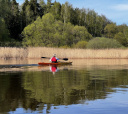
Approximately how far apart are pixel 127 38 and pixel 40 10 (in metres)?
30.9

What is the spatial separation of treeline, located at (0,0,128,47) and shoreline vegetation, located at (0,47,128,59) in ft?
48.2

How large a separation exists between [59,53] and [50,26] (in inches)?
913

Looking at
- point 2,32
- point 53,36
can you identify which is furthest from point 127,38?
point 2,32

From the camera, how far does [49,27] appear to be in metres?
61.2

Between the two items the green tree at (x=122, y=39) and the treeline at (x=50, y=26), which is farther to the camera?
the green tree at (x=122, y=39)

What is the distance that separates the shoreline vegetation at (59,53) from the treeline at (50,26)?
14.7 meters

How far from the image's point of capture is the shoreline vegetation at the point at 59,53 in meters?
40.2

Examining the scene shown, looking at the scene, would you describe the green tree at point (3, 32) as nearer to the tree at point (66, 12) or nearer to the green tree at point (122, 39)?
the tree at point (66, 12)

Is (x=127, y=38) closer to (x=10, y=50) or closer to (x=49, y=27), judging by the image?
(x=49, y=27)

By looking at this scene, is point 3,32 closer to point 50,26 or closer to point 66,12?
point 50,26

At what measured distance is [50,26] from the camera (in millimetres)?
62594

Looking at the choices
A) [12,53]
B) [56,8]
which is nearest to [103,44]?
[12,53]

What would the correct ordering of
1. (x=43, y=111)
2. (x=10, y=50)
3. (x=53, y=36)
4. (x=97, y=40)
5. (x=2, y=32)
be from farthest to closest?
(x=2, y=32) → (x=53, y=36) → (x=97, y=40) → (x=10, y=50) → (x=43, y=111)

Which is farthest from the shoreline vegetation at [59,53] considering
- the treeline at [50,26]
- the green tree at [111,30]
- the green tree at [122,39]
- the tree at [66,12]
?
the green tree at [111,30]
